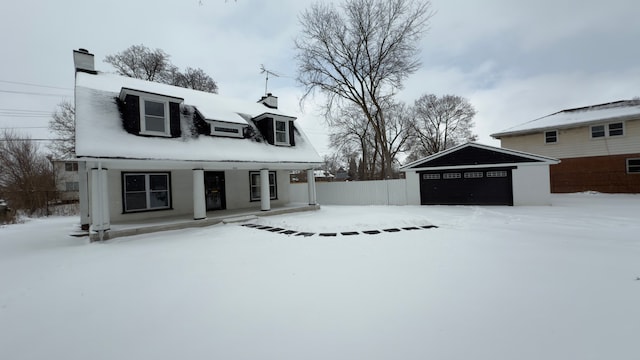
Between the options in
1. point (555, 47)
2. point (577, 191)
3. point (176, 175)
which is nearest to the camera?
point (176, 175)

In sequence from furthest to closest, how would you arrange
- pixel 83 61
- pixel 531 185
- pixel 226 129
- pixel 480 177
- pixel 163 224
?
pixel 480 177
pixel 531 185
pixel 226 129
pixel 83 61
pixel 163 224

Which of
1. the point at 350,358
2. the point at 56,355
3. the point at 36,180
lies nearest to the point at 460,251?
the point at 350,358

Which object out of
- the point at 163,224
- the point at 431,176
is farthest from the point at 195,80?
the point at 431,176

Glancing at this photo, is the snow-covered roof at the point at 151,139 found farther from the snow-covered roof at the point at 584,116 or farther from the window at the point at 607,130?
the window at the point at 607,130

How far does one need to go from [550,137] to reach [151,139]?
23.9 meters

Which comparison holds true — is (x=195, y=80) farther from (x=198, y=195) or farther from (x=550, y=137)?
(x=550, y=137)

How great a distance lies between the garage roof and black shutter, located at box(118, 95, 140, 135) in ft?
42.7

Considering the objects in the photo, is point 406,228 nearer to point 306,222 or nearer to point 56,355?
point 306,222

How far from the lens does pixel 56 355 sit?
2.43 m

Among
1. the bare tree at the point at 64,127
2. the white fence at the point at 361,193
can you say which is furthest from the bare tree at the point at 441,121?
the bare tree at the point at 64,127

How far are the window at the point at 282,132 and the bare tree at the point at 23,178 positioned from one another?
1859 centimetres

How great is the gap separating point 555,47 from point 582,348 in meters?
16.2

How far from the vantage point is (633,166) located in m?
15.8

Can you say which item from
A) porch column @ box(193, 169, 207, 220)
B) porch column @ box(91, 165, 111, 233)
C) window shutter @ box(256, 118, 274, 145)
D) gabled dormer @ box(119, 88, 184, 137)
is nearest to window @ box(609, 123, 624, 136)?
window shutter @ box(256, 118, 274, 145)
